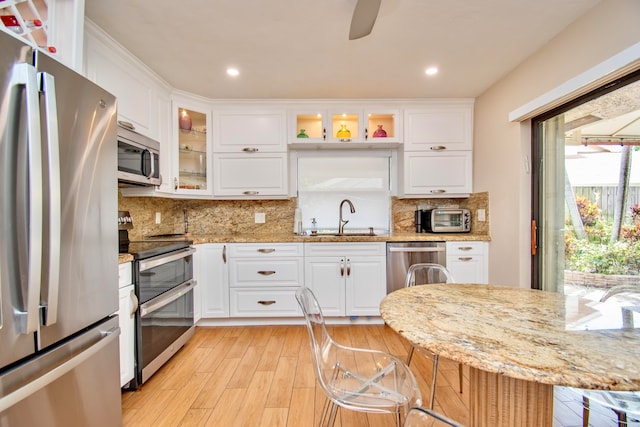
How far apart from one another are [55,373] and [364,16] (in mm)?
1944

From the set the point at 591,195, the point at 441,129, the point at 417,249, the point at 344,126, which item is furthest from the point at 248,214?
the point at 591,195

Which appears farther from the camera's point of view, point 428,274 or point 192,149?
point 192,149

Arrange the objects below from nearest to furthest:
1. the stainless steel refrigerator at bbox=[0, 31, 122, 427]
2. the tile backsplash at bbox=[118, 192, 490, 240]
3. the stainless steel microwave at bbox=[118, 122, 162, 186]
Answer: the stainless steel refrigerator at bbox=[0, 31, 122, 427], the stainless steel microwave at bbox=[118, 122, 162, 186], the tile backsplash at bbox=[118, 192, 490, 240]

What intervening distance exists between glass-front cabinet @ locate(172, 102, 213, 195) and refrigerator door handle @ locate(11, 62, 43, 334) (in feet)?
6.58

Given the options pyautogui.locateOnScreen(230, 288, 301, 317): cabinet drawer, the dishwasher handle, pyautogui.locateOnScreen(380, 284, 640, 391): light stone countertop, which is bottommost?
pyautogui.locateOnScreen(230, 288, 301, 317): cabinet drawer

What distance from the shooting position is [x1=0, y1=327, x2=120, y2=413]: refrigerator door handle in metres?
0.86

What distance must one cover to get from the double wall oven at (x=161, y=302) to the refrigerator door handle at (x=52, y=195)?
2.80ft

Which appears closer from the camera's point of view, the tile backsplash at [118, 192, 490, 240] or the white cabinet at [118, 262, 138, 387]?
the white cabinet at [118, 262, 138, 387]

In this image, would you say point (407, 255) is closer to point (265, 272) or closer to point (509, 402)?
point (265, 272)

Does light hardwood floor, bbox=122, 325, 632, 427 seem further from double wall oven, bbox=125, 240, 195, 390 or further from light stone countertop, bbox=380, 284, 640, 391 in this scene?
light stone countertop, bbox=380, 284, 640, 391

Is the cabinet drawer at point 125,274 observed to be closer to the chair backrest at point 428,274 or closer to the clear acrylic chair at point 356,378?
the clear acrylic chair at point 356,378

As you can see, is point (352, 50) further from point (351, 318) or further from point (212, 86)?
point (351, 318)

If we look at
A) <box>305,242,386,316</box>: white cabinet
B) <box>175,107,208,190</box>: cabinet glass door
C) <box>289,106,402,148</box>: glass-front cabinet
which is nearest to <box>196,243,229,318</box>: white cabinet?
<box>175,107,208,190</box>: cabinet glass door

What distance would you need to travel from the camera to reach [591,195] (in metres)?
1.90
